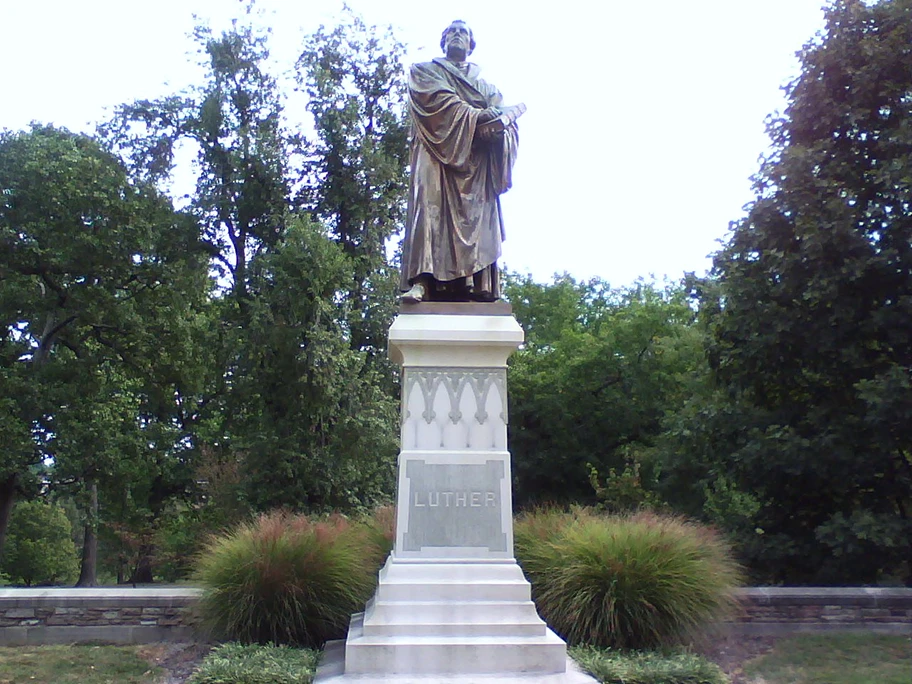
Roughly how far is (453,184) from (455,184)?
0.06ft

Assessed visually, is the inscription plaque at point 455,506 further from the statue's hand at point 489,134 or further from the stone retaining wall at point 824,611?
the stone retaining wall at point 824,611

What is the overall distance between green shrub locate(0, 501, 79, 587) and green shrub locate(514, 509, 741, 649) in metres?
32.8

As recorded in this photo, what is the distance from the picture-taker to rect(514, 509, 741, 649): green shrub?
25.9ft

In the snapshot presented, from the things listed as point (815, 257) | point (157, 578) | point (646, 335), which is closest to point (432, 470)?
point (815, 257)

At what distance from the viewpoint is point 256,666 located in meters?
6.76

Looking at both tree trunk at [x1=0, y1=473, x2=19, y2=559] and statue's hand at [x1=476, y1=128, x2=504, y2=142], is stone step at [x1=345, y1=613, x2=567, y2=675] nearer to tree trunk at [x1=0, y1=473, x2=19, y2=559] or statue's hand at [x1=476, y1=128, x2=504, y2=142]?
statue's hand at [x1=476, y1=128, x2=504, y2=142]

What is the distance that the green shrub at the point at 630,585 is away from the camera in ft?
25.9

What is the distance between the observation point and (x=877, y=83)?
13.2 metres

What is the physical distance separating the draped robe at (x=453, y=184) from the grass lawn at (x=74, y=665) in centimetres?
410

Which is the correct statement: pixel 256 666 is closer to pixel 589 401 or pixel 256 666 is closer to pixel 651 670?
pixel 651 670

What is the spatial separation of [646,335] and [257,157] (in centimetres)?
1265

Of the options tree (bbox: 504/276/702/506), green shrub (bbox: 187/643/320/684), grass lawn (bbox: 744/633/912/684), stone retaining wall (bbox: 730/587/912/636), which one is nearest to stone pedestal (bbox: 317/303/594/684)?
green shrub (bbox: 187/643/320/684)

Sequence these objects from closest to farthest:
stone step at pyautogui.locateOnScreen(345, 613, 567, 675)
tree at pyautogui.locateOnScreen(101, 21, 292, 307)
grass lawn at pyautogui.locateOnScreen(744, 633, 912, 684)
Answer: stone step at pyautogui.locateOnScreen(345, 613, 567, 675) → grass lawn at pyautogui.locateOnScreen(744, 633, 912, 684) → tree at pyautogui.locateOnScreen(101, 21, 292, 307)

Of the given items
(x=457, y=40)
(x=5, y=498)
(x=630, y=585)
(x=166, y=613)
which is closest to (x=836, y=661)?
(x=630, y=585)
